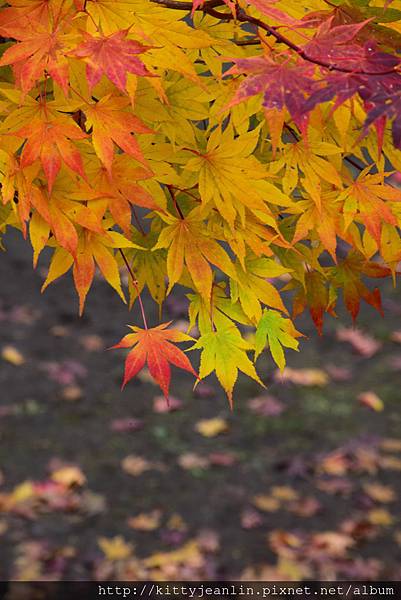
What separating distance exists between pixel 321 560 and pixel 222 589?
44 cm

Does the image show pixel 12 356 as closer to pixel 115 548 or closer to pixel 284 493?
pixel 115 548

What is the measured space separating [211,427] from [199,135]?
112 inches

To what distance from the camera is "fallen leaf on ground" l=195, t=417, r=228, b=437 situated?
168 inches

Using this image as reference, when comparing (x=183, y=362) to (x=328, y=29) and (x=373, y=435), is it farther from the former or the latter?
(x=373, y=435)

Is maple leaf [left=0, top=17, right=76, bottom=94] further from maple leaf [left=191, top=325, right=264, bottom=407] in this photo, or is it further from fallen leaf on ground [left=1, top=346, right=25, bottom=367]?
Answer: fallen leaf on ground [left=1, top=346, right=25, bottom=367]

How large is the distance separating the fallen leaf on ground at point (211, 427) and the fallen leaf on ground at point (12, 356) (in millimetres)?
1126

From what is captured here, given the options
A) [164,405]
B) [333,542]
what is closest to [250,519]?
[333,542]

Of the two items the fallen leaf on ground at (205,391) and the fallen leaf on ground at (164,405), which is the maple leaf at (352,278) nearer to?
the fallen leaf on ground at (164,405)

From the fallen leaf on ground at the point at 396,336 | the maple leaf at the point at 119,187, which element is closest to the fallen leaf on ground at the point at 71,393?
the fallen leaf on ground at the point at 396,336

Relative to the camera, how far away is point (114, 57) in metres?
1.22

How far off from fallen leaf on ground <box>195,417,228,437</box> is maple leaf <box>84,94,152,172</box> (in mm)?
3045

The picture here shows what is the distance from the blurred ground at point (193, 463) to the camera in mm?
3420

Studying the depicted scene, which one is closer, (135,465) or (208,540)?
(208,540)

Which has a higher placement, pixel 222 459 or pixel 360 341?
pixel 222 459
